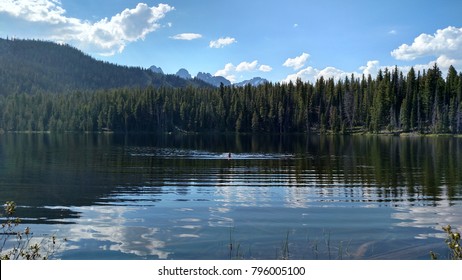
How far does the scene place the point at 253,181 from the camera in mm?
41812

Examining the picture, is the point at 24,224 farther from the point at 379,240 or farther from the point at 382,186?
the point at 382,186

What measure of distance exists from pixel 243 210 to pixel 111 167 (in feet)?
100

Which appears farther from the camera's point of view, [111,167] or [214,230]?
[111,167]

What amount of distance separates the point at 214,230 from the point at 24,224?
10.6 metres

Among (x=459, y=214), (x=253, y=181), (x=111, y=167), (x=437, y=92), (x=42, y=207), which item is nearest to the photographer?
(x=459, y=214)

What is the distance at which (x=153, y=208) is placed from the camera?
1099 inches

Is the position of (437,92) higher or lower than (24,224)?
higher
